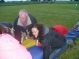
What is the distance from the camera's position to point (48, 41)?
5.69 ft

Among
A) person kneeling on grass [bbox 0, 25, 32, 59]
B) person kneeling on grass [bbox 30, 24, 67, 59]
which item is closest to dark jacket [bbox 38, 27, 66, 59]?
person kneeling on grass [bbox 30, 24, 67, 59]

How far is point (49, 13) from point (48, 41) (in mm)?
1670

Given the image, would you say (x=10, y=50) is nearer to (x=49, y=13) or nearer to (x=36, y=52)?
(x=36, y=52)

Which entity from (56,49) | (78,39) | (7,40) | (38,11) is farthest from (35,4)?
(7,40)

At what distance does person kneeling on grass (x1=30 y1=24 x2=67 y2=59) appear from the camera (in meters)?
1.73

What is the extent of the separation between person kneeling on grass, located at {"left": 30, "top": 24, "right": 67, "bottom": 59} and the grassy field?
1.19 metres

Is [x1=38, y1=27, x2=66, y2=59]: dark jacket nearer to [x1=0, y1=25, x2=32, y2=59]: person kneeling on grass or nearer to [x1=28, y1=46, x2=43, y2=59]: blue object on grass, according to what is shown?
[x1=28, y1=46, x2=43, y2=59]: blue object on grass

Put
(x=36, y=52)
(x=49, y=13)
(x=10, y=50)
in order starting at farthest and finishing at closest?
(x=49, y=13)
(x=36, y=52)
(x=10, y=50)

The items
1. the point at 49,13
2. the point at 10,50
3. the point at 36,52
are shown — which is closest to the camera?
the point at 10,50

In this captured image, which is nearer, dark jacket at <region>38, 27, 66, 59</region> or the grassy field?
dark jacket at <region>38, 27, 66, 59</region>

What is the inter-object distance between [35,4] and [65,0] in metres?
0.40

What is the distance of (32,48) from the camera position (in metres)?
1.77

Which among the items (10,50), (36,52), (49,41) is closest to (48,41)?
(49,41)

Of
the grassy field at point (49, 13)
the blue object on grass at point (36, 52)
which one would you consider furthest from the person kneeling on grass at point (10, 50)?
the grassy field at point (49, 13)
